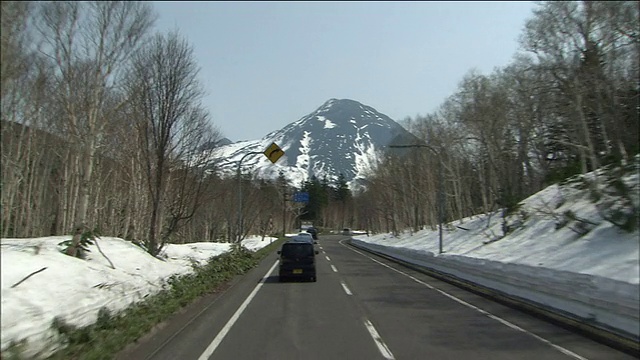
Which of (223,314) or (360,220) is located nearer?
(223,314)

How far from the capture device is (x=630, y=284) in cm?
924

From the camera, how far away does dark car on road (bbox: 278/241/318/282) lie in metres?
21.7

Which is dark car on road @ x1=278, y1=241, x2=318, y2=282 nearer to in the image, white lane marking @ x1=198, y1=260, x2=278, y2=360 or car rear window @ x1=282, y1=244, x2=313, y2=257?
car rear window @ x1=282, y1=244, x2=313, y2=257

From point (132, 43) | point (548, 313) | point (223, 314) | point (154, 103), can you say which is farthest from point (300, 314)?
point (132, 43)

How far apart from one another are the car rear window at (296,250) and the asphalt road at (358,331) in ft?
15.0

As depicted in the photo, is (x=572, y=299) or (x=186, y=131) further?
(x=186, y=131)

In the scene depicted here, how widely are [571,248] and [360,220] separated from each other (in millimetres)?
128919

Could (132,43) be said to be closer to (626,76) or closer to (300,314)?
(300,314)

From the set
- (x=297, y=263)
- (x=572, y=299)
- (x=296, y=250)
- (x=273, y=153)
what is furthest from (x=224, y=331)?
(x=273, y=153)

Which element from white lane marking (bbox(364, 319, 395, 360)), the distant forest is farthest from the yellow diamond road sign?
white lane marking (bbox(364, 319, 395, 360))

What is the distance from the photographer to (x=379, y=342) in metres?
9.28

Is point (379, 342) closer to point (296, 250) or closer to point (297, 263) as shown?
point (297, 263)

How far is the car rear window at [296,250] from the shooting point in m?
22.0

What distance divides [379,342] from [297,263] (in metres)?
12.6
